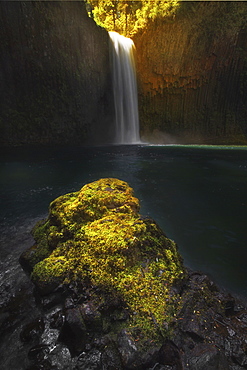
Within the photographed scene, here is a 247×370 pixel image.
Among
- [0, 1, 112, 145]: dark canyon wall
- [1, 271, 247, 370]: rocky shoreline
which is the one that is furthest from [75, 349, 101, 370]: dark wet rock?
[0, 1, 112, 145]: dark canyon wall

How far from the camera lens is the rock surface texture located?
5.41ft

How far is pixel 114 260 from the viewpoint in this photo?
2.27 m

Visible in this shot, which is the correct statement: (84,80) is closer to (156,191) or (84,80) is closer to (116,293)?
(156,191)

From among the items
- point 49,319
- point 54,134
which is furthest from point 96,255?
point 54,134

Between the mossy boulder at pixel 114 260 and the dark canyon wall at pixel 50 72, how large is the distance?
1801 centimetres

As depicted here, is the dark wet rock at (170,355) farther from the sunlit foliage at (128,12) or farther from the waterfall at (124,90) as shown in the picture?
the sunlit foliage at (128,12)

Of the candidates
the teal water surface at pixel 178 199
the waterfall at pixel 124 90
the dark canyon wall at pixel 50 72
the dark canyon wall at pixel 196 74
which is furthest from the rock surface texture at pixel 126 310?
the dark canyon wall at pixel 196 74

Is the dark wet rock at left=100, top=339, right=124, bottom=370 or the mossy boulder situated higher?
the mossy boulder

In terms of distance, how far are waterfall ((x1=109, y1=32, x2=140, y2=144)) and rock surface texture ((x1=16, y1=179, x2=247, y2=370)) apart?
2544cm

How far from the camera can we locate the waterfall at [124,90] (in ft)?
85.8

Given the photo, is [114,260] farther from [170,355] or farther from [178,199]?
[178,199]

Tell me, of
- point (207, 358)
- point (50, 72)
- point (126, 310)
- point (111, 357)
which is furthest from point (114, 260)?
point (50, 72)

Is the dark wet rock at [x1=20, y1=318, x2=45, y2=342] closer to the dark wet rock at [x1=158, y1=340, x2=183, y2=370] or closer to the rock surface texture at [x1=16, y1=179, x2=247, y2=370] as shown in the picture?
the rock surface texture at [x1=16, y1=179, x2=247, y2=370]

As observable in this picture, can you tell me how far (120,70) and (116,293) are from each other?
29.8 meters
